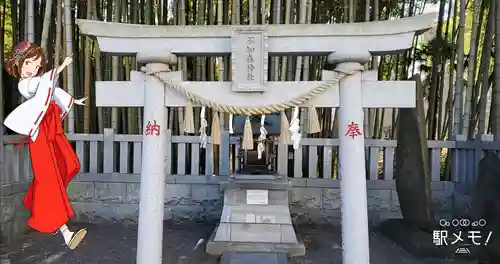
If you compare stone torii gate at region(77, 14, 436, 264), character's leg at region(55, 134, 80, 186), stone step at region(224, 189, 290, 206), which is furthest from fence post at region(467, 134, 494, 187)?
character's leg at region(55, 134, 80, 186)

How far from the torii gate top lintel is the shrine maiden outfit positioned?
60cm

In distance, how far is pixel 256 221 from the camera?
407 centimetres

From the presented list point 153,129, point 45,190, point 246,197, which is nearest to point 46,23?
point 45,190

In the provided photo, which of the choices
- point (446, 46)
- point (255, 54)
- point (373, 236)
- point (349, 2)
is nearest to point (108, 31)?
point (255, 54)

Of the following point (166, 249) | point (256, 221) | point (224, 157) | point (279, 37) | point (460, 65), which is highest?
point (460, 65)

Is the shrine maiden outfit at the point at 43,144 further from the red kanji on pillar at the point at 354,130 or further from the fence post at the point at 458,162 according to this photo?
the fence post at the point at 458,162

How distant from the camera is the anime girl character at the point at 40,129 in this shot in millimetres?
3082

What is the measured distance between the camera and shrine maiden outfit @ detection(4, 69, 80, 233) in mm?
3080

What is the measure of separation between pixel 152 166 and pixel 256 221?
1.45 m

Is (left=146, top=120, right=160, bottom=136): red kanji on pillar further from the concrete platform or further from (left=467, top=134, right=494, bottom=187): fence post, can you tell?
(left=467, top=134, right=494, bottom=187): fence post

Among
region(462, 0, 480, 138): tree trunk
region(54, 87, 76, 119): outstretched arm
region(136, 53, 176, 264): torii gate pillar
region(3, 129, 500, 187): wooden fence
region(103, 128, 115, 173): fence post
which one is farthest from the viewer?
region(103, 128, 115, 173): fence post

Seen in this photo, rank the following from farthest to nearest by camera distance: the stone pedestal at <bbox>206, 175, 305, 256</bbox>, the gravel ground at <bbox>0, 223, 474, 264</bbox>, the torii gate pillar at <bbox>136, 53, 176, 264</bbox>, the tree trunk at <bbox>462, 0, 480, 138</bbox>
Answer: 1. the tree trunk at <bbox>462, 0, 480, 138</bbox>
2. the stone pedestal at <bbox>206, 175, 305, 256</bbox>
3. the gravel ground at <bbox>0, 223, 474, 264</bbox>
4. the torii gate pillar at <bbox>136, 53, 176, 264</bbox>


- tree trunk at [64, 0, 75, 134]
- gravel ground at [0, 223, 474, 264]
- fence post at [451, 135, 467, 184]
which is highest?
tree trunk at [64, 0, 75, 134]

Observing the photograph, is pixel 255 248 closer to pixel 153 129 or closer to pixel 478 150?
pixel 153 129
